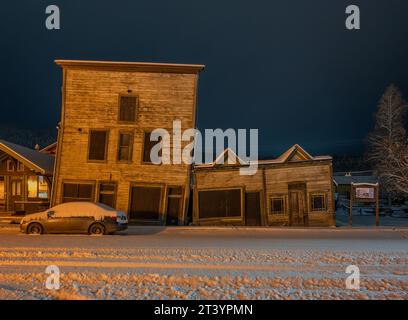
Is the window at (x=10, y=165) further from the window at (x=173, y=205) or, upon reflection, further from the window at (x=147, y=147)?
the window at (x=173, y=205)

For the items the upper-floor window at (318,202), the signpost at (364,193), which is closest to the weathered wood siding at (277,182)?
the upper-floor window at (318,202)

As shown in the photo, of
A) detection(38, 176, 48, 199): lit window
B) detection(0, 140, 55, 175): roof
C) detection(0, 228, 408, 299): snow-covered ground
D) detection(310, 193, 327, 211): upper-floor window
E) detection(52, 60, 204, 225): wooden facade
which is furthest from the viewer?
detection(38, 176, 48, 199): lit window

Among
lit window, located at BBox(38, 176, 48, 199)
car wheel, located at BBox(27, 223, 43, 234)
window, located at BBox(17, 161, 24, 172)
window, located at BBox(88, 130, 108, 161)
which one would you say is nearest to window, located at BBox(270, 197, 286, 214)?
window, located at BBox(88, 130, 108, 161)

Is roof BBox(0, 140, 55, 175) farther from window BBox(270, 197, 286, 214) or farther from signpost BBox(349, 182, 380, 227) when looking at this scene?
signpost BBox(349, 182, 380, 227)

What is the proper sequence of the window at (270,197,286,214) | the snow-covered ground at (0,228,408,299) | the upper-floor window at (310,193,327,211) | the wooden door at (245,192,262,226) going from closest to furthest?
the snow-covered ground at (0,228,408,299) < the upper-floor window at (310,193,327,211) < the window at (270,197,286,214) < the wooden door at (245,192,262,226)

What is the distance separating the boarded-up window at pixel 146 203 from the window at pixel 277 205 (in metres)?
7.09

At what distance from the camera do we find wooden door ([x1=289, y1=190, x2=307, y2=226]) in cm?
2080

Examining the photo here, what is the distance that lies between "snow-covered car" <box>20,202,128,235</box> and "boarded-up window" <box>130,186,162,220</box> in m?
5.27

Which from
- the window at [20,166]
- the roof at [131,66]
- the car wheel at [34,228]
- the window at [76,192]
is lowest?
the car wheel at [34,228]

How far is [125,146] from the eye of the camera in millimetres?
21859

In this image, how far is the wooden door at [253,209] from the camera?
69.2 feet

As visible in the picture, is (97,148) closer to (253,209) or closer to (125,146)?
(125,146)
